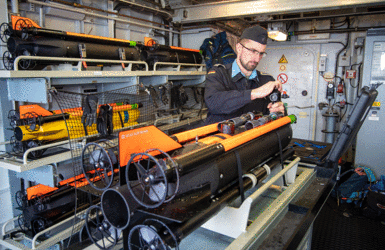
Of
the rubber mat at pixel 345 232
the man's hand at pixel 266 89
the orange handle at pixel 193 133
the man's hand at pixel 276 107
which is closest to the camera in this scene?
the orange handle at pixel 193 133

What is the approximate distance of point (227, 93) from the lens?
2.05 m

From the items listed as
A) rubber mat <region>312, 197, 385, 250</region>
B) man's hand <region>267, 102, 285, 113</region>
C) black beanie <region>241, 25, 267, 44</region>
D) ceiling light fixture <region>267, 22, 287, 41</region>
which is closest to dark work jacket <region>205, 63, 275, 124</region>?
man's hand <region>267, 102, 285, 113</region>

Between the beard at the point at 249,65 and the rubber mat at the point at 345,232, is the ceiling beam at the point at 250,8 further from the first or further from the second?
the rubber mat at the point at 345,232

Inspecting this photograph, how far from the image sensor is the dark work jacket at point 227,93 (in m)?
2.00

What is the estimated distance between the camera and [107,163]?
1271mm

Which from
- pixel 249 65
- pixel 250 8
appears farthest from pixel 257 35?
pixel 250 8

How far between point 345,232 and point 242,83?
8.78 ft

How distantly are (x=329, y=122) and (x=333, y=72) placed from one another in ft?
3.79

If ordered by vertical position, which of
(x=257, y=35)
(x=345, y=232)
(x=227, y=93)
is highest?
(x=257, y=35)

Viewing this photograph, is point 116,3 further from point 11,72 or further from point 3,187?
point 3,187

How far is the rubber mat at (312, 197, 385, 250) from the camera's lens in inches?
134

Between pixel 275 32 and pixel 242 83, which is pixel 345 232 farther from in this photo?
pixel 275 32

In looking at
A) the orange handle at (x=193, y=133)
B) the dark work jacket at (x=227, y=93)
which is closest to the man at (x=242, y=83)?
the dark work jacket at (x=227, y=93)

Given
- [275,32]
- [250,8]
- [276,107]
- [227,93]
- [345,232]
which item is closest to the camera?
[227,93]
